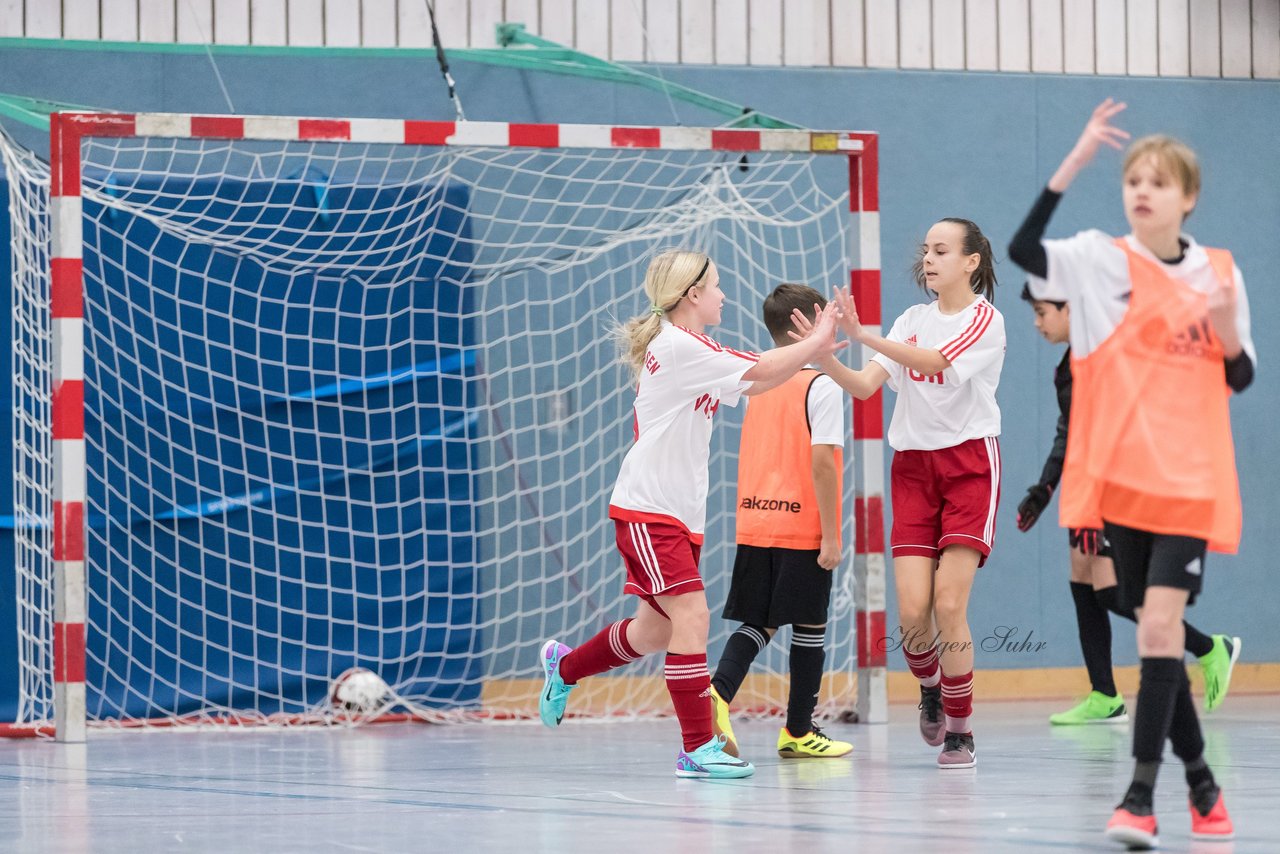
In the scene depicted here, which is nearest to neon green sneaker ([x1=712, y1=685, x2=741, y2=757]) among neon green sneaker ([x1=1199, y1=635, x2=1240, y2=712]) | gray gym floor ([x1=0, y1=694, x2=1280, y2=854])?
gray gym floor ([x1=0, y1=694, x2=1280, y2=854])

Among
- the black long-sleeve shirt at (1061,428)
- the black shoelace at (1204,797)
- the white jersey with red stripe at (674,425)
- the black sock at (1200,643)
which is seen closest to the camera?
the black shoelace at (1204,797)

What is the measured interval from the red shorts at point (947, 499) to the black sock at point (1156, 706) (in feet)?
5.66

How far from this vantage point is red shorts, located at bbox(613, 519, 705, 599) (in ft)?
16.8

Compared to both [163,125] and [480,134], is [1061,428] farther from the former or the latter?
[163,125]

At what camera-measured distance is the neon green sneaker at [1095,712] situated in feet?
23.5

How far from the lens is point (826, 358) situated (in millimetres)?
5309

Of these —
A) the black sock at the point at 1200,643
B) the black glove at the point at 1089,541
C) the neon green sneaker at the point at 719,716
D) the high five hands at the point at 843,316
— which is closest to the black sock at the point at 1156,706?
the high five hands at the point at 843,316

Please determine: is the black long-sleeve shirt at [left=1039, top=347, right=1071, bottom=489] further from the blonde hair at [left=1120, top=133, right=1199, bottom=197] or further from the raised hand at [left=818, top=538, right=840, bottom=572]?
the blonde hair at [left=1120, top=133, right=1199, bottom=197]

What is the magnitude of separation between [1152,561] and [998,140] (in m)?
5.28

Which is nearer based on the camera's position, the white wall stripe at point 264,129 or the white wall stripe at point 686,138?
the white wall stripe at point 264,129

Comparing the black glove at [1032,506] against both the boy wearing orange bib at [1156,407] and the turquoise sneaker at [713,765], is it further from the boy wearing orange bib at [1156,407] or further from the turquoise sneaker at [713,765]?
the boy wearing orange bib at [1156,407]

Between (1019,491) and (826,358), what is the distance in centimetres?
355

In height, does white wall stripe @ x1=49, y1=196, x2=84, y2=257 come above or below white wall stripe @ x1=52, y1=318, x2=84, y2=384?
above

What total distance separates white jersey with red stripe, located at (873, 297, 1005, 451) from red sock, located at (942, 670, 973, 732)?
710 mm
